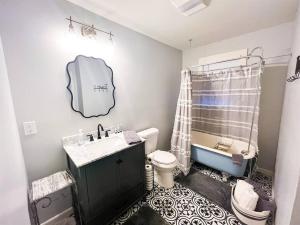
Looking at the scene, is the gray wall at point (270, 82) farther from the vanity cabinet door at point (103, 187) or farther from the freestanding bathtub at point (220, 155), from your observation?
the vanity cabinet door at point (103, 187)

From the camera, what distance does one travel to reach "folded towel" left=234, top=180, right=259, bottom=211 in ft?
4.68

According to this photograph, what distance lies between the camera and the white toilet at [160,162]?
1.95 meters

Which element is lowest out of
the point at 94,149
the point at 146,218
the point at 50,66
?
the point at 146,218

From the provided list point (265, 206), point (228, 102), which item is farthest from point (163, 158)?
point (228, 102)

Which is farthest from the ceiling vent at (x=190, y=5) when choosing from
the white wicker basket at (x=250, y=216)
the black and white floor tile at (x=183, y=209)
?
the black and white floor tile at (x=183, y=209)

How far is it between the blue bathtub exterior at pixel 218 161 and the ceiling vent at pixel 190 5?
6.57 ft

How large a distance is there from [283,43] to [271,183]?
84.1 inches

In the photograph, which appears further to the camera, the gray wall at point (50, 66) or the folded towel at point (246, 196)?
the folded towel at point (246, 196)

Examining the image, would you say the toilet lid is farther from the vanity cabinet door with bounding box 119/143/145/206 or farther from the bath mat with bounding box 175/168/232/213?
the bath mat with bounding box 175/168/232/213

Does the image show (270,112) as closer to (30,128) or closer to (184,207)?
(184,207)

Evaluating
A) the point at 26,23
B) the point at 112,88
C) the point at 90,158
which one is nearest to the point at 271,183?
the point at 90,158

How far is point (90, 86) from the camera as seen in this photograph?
1.66m

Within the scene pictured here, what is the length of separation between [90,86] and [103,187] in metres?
1.14

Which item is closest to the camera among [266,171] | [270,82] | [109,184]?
[109,184]
